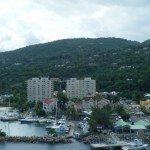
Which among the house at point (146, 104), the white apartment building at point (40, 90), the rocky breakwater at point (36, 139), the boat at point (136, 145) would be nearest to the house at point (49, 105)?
the white apartment building at point (40, 90)

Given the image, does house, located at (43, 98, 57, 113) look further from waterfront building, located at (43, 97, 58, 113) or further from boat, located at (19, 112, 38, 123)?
boat, located at (19, 112, 38, 123)

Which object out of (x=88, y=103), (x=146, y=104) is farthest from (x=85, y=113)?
(x=146, y=104)

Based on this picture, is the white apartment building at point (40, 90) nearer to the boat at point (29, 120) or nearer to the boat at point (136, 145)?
the boat at point (29, 120)

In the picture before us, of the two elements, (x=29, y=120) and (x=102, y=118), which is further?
(x=29, y=120)

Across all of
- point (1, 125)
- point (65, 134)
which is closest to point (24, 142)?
point (65, 134)

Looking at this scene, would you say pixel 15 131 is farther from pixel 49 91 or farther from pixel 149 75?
pixel 149 75

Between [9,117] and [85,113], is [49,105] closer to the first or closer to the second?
[9,117]
